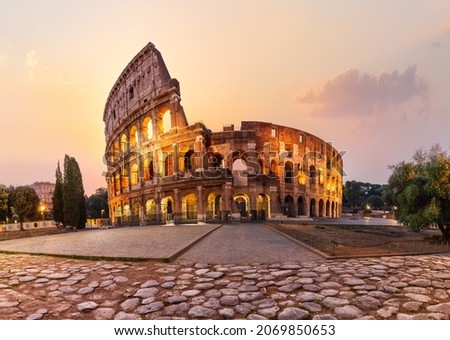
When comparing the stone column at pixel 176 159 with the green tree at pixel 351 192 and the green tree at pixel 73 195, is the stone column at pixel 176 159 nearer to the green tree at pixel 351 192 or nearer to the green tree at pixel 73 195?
the green tree at pixel 73 195

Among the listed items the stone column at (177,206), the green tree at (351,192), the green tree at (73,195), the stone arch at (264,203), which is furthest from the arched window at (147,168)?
the green tree at (351,192)

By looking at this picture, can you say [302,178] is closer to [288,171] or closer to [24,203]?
[288,171]

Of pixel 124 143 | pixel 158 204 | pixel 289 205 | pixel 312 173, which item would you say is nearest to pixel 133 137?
pixel 124 143

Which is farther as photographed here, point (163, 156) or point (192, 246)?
point (163, 156)

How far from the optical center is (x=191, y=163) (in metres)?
27.3

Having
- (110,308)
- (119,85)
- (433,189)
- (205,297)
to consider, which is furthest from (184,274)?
(119,85)

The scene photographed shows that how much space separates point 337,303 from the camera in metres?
3.42

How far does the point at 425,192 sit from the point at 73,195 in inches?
1002

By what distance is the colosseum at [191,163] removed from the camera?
2367 cm

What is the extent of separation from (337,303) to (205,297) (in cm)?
193

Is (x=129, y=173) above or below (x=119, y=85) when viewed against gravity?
below

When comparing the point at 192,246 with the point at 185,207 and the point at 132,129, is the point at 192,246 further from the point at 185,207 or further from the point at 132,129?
the point at 132,129

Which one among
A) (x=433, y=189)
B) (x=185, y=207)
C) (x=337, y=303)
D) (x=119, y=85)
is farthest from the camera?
(x=119, y=85)

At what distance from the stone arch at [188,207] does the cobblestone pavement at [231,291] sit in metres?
18.6
